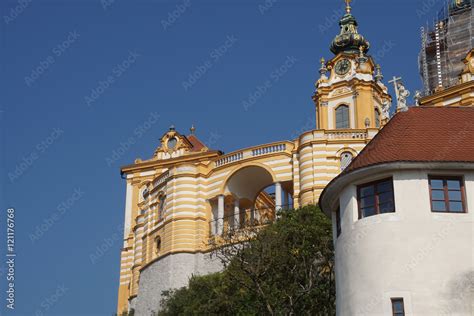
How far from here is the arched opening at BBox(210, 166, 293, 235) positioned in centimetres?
5375

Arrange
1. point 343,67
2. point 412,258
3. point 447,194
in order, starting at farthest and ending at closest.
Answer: point 343,67 < point 447,194 < point 412,258

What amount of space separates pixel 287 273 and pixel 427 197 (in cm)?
1104

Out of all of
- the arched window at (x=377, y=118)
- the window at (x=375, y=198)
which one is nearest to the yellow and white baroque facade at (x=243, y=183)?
the arched window at (x=377, y=118)

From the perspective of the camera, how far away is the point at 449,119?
29.0m

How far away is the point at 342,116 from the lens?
62.8 metres

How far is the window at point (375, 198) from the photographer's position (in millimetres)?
26312

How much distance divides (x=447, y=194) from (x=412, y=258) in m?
2.24

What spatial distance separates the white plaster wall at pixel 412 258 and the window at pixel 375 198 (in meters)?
0.27

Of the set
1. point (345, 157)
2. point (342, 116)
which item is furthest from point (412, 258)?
point (342, 116)

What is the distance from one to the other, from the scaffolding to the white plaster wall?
3765cm

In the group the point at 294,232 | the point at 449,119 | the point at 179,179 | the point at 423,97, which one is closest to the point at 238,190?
the point at 179,179

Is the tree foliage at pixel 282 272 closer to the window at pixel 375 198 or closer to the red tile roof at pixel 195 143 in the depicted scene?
the window at pixel 375 198

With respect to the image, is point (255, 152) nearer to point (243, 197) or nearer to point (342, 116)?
point (243, 197)

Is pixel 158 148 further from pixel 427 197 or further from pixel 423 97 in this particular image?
pixel 427 197
